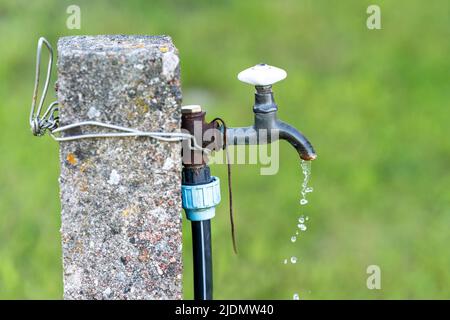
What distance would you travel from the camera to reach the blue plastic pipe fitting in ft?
8.24

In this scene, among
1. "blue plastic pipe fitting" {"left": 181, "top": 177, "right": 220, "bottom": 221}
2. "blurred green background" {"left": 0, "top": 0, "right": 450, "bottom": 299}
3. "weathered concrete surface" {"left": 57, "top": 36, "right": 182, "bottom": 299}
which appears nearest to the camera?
"weathered concrete surface" {"left": 57, "top": 36, "right": 182, "bottom": 299}

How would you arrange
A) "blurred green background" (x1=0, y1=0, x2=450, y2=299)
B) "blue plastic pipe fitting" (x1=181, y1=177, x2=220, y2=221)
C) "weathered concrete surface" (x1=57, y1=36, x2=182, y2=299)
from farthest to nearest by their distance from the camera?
1. "blurred green background" (x1=0, y1=0, x2=450, y2=299)
2. "blue plastic pipe fitting" (x1=181, y1=177, x2=220, y2=221)
3. "weathered concrete surface" (x1=57, y1=36, x2=182, y2=299)

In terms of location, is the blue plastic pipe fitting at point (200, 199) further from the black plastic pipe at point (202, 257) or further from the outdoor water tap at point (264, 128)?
the outdoor water tap at point (264, 128)

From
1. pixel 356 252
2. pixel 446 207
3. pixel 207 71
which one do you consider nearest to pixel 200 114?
pixel 356 252

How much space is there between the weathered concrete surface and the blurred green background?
2.19 meters

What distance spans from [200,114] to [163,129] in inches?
7.7

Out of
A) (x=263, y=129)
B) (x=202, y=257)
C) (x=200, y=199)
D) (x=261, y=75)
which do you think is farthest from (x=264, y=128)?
(x=202, y=257)

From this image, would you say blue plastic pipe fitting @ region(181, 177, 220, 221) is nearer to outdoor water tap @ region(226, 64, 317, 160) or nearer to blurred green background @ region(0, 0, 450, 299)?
outdoor water tap @ region(226, 64, 317, 160)

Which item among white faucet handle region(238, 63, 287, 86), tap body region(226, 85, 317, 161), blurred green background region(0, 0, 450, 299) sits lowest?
blurred green background region(0, 0, 450, 299)

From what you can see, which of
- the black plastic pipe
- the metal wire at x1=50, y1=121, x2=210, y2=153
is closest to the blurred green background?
the black plastic pipe

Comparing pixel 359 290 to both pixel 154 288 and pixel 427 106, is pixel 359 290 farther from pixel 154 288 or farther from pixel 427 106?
pixel 154 288

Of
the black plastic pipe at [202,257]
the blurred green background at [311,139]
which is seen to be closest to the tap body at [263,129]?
the black plastic pipe at [202,257]

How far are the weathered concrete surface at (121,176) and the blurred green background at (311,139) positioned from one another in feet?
7.19

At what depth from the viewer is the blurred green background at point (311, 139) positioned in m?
4.81
